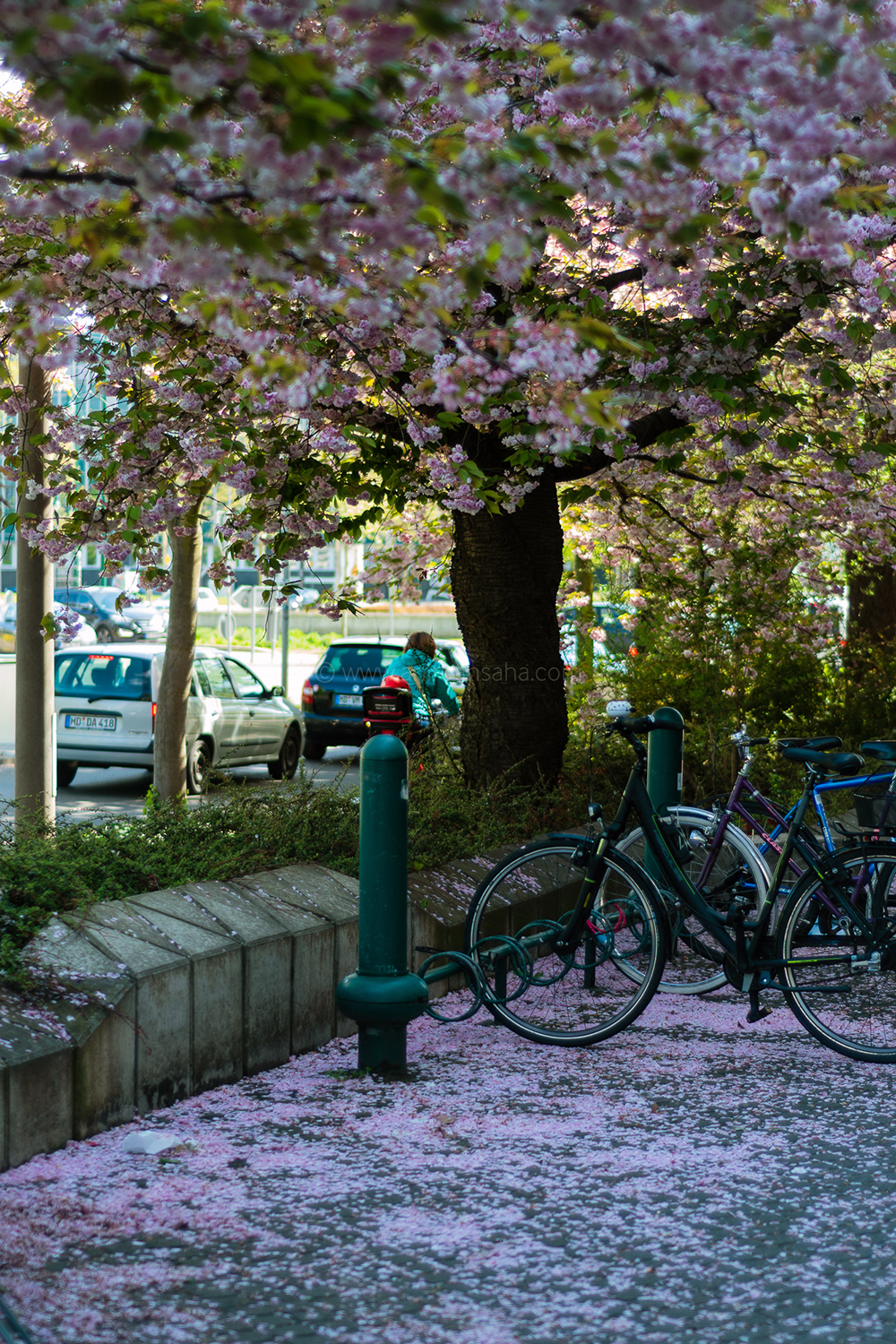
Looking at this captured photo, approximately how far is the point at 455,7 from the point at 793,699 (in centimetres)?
972

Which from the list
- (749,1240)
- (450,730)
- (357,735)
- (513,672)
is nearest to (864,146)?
(749,1240)

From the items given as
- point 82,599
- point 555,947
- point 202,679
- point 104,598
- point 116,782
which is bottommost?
point 116,782

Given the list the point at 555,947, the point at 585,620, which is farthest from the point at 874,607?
the point at 555,947

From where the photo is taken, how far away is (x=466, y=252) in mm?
5648

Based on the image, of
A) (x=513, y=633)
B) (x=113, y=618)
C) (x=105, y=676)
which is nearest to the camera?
(x=513, y=633)

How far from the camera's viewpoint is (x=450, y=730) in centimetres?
895

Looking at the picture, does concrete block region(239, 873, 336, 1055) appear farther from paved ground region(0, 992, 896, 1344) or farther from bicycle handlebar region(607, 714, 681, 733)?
bicycle handlebar region(607, 714, 681, 733)

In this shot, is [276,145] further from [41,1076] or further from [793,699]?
[793,699]

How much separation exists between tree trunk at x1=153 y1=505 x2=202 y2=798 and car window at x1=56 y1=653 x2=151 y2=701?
14.4 ft

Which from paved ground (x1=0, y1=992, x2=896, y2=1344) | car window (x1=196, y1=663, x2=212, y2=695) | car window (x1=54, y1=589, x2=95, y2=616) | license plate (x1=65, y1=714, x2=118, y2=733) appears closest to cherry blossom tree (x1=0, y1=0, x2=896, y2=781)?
paved ground (x1=0, y1=992, x2=896, y2=1344)

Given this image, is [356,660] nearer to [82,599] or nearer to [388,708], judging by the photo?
[388,708]

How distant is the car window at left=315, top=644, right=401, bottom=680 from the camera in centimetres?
1914

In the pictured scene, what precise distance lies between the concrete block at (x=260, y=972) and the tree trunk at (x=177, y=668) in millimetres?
6266

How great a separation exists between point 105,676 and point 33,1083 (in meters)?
12.3
